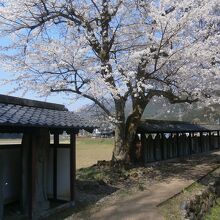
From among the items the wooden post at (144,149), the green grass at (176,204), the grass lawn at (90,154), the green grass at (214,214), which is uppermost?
the wooden post at (144,149)

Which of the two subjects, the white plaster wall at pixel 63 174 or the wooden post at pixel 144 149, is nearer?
the white plaster wall at pixel 63 174

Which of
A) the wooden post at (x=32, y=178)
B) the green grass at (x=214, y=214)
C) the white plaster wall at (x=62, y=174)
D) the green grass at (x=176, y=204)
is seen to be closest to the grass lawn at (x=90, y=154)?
the green grass at (x=176, y=204)

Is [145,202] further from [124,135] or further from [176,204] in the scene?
[124,135]

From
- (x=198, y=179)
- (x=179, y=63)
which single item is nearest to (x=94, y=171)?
(x=198, y=179)

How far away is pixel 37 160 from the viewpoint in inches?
426

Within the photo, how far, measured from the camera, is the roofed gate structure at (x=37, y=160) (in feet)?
31.9

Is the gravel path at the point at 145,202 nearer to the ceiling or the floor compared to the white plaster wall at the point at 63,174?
nearer to the floor

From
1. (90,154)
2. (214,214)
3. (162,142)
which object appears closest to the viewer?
(214,214)

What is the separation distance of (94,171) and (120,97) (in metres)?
3.79

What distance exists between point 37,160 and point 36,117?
1.52 metres

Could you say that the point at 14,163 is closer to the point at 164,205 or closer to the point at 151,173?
the point at 164,205

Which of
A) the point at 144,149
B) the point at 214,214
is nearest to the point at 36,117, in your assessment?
the point at 214,214

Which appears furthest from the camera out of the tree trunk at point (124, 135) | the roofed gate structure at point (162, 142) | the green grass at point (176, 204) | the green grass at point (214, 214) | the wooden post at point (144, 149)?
the roofed gate structure at point (162, 142)

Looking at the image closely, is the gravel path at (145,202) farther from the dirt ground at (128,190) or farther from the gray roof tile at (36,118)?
the gray roof tile at (36,118)
